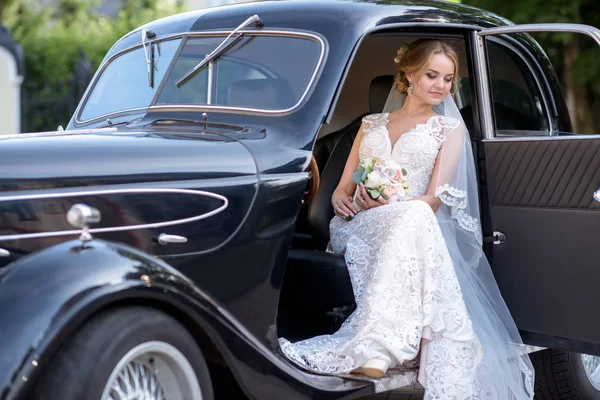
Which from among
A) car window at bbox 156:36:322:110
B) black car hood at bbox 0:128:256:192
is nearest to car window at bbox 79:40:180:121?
car window at bbox 156:36:322:110

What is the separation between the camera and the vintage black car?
3.29 meters

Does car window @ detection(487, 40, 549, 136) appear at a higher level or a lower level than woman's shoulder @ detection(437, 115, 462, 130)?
higher

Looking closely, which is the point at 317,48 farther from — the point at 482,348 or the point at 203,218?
the point at 482,348

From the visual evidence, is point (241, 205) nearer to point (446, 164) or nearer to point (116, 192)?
point (116, 192)

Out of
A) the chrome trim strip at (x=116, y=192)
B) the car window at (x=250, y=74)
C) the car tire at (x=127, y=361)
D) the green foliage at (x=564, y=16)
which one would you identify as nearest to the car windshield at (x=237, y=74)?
the car window at (x=250, y=74)

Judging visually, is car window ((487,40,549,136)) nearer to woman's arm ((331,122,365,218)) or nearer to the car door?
the car door

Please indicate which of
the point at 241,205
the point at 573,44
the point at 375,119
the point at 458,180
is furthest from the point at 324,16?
Answer: the point at 573,44

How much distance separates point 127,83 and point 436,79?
160cm

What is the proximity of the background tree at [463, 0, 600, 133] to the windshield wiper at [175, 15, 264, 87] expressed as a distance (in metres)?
6.54

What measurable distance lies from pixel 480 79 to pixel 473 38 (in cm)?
22

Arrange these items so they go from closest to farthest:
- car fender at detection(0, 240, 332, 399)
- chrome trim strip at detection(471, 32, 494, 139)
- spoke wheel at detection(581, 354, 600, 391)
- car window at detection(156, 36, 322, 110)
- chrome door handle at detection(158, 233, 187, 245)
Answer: car fender at detection(0, 240, 332, 399)
chrome door handle at detection(158, 233, 187, 245)
car window at detection(156, 36, 322, 110)
chrome trim strip at detection(471, 32, 494, 139)
spoke wheel at detection(581, 354, 600, 391)

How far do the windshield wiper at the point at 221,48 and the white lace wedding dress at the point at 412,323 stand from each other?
116 cm

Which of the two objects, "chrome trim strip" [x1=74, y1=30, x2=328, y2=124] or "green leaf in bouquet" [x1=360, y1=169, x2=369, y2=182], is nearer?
"chrome trim strip" [x1=74, y1=30, x2=328, y2=124]

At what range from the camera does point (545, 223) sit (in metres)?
4.74
